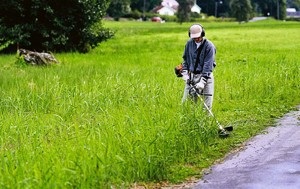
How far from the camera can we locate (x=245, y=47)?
2850cm

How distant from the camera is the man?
908 centimetres

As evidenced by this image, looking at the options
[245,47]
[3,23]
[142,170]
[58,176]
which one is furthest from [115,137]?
[245,47]

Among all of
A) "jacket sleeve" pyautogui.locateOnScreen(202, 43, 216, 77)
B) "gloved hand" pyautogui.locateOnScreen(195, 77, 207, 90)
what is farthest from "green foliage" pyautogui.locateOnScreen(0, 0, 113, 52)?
"gloved hand" pyautogui.locateOnScreen(195, 77, 207, 90)

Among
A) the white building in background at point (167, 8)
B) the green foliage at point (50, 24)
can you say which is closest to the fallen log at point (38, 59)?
the green foliage at point (50, 24)

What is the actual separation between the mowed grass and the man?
0.42m

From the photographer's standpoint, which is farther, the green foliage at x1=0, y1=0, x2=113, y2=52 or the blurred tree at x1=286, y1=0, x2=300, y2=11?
the blurred tree at x1=286, y1=0, x2=300, y2=11

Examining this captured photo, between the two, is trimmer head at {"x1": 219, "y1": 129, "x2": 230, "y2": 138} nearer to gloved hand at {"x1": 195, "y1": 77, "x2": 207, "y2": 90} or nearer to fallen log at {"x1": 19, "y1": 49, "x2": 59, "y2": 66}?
gloved hand at {"x1": 195, "y1": 77, "x2": 207, "y2": 90}

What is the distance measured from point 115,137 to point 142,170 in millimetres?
658

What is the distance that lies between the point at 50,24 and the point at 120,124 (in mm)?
17519

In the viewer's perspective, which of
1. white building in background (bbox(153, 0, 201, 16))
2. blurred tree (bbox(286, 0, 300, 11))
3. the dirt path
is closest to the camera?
the dirt path

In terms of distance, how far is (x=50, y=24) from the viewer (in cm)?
2473

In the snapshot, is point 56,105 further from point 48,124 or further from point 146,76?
point 146,76

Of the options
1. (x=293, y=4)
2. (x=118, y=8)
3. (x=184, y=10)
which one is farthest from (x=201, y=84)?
(x=293, y=4)

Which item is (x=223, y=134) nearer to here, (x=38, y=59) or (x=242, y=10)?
(x=38, y=59)
